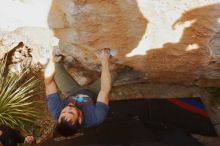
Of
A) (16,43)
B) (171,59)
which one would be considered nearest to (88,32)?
(171,59)

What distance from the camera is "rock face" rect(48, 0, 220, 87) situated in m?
3.61

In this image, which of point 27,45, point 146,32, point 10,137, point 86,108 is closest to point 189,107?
point 146,32

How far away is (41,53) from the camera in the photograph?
5551 mm

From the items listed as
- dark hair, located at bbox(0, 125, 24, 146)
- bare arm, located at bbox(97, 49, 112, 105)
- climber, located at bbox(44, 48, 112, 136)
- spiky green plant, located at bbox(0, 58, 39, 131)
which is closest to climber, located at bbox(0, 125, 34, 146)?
dark hair, located at bbox(0, 125, 24, 146)

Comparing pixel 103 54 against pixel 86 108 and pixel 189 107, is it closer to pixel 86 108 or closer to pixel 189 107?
pixel 86 108

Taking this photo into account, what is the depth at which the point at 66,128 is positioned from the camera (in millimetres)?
3660

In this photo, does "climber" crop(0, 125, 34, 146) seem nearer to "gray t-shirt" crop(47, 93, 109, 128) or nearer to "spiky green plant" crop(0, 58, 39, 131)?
"gray t-shirt" crop(47, 93, 109, 128)

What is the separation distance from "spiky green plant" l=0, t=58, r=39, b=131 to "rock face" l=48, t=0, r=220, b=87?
112 centimetres

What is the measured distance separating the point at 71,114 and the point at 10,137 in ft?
2.79

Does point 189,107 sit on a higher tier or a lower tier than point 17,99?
lower

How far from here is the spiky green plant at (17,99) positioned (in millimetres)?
5133

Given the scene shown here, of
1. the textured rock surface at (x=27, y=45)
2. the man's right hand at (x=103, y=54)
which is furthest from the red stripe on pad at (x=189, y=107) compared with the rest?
the textured rock surface at (x=27, y=45)

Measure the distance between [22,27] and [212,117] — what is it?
288cm

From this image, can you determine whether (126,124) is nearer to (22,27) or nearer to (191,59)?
(191,59)
